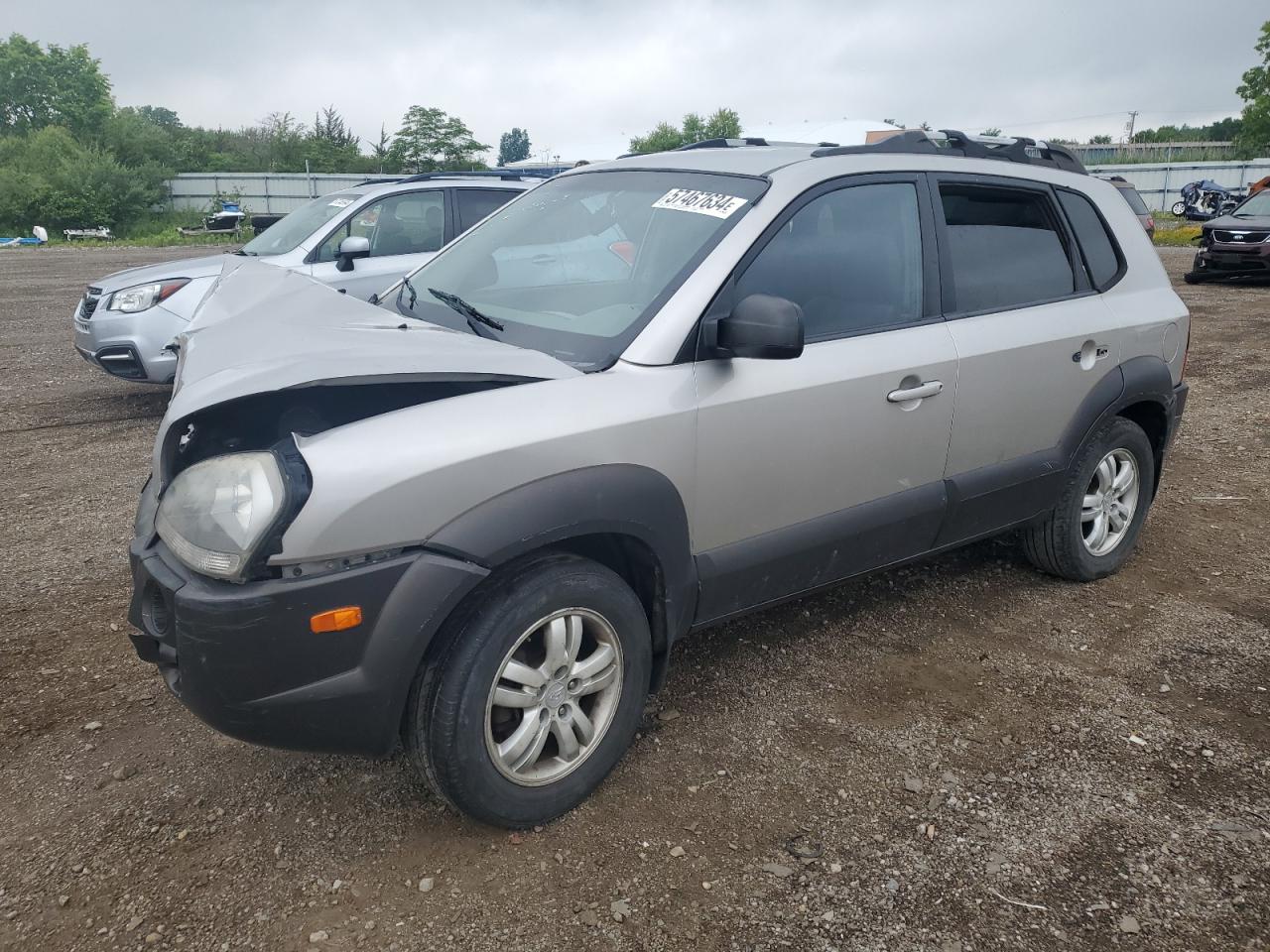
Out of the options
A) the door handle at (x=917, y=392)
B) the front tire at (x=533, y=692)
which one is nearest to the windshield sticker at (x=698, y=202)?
the door handle at (x=917, y=392)

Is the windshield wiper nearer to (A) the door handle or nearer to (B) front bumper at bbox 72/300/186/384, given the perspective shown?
(A) the door handle

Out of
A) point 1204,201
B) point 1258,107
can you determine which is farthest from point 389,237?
point 1258,107

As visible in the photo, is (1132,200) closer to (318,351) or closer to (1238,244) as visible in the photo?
(318,351)

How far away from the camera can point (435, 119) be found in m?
59.8

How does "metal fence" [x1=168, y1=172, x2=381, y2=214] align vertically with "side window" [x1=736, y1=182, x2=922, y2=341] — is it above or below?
above

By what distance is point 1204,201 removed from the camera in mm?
27656

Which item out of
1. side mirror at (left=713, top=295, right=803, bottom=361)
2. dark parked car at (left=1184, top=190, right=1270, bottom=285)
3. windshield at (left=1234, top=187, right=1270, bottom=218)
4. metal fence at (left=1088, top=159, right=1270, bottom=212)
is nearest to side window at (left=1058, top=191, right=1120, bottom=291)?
side mirror at (left=713, top=295, right=803, bottom=361)

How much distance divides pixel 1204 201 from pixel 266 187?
32340 mm

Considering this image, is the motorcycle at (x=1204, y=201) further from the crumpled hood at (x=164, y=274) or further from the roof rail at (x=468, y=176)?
the crumpled hood at (x=164, y=274)

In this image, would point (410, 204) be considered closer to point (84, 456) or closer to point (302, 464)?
point (84, 456)

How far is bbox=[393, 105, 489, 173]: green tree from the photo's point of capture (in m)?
59.8

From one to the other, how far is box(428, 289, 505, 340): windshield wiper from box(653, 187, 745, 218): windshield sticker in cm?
69

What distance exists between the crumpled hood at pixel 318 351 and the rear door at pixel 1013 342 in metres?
1.68

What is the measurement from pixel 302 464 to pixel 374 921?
1.13m
